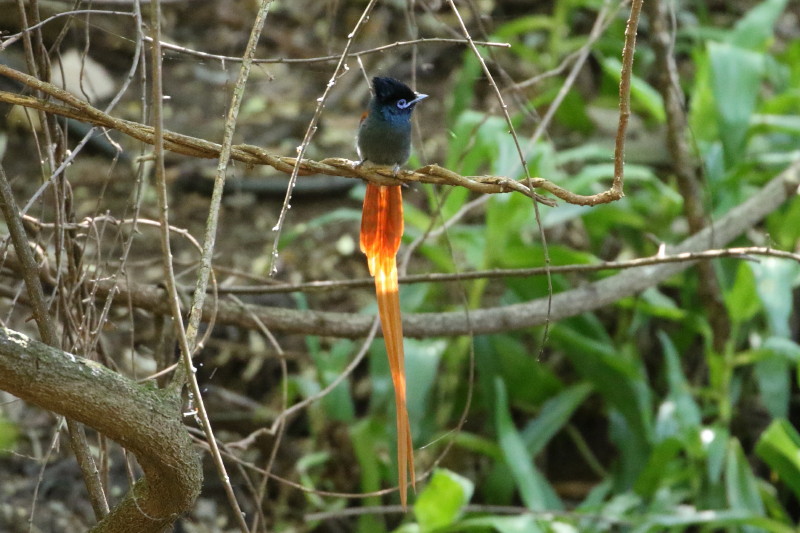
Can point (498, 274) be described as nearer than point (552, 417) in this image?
Yes

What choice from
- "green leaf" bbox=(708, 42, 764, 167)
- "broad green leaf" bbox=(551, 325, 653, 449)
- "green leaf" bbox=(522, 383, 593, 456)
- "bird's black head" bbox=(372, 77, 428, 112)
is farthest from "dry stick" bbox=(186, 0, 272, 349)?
"green leaf" bbox=(708, 42, 764, 167)

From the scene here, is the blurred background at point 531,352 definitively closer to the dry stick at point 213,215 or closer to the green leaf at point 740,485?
the green leaf at point 740,485

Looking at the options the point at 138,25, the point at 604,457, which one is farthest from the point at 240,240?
the point at 138,25

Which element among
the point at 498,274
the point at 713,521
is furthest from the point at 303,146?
the point at 713,521

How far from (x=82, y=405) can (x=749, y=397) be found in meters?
3.63

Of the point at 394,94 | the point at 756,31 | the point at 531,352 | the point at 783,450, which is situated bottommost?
the point at 783,450

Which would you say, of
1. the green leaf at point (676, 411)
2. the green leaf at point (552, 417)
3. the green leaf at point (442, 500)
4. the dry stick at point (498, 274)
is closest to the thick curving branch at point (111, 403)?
the dry stick at point (498, 274)

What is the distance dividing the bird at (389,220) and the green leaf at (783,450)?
2003mm

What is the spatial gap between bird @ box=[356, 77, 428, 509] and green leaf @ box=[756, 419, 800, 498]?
2003mm

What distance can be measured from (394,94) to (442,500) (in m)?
1.70

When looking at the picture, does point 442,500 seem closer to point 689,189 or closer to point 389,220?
point 389,220

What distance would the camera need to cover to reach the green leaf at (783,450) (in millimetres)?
3754

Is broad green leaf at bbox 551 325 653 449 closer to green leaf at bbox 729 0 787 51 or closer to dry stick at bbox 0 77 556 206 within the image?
green leaf at bbox 729 0 787 51

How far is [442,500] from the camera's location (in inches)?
142
